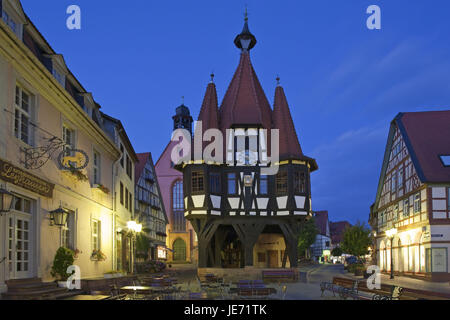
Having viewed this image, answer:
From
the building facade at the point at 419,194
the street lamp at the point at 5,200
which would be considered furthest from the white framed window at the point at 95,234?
the building facade at the point at 419,194

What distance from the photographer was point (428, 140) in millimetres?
34531

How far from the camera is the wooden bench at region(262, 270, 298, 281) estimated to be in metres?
28.5

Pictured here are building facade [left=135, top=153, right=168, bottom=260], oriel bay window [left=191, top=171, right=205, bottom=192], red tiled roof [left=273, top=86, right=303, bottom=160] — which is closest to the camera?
oriel bay window [left=191, top=171, right=205, bottom=192]

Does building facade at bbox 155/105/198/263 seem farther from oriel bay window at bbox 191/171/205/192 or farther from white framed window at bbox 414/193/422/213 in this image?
oriel bay window at bbox 191/171/205/192

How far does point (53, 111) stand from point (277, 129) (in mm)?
17862

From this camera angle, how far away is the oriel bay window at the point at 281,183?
3002 centimetres

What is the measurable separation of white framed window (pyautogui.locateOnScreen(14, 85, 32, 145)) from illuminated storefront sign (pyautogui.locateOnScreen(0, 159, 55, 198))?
97cm

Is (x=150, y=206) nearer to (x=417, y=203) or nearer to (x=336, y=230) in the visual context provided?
(x=417, y=203)

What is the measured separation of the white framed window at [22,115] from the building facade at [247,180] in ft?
54.4

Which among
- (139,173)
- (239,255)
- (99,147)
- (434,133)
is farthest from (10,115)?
(139,173)

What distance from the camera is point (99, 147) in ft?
70.3

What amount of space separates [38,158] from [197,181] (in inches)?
648

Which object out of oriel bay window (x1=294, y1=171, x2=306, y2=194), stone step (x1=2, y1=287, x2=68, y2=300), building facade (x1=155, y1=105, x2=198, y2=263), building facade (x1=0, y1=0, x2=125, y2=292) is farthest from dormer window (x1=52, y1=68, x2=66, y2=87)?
building facade (x1=155, y1=105, x2=198, y2=263)
